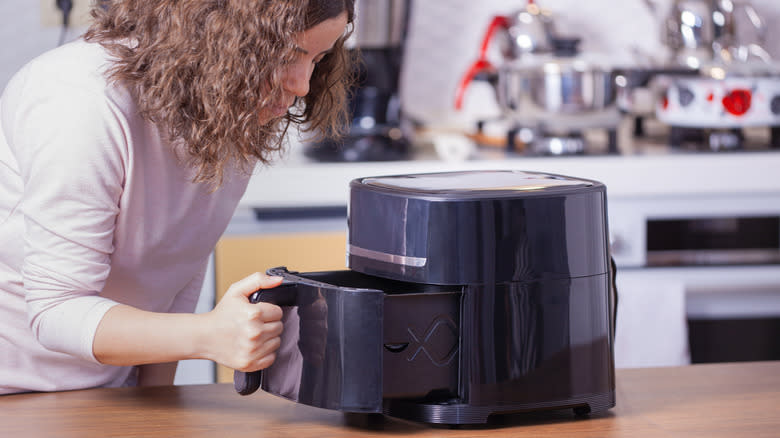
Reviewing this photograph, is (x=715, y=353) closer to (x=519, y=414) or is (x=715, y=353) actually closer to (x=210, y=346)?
(x=519, y=414)

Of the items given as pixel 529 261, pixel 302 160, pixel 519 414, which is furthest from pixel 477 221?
pixel 302 160

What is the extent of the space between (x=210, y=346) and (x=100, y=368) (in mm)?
302

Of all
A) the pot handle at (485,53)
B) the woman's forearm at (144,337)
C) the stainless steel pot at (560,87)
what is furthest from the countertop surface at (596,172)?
the woman's forearm at (144,337)

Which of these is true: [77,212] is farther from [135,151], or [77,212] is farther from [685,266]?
[685,266]

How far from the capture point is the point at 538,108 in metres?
1.92

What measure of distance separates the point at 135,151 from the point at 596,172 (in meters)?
1.17

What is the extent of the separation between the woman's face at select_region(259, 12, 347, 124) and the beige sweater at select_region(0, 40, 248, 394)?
0.41 ft

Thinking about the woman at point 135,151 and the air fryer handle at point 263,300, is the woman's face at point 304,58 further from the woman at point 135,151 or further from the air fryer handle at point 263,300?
the air fryer handle at point 263,300

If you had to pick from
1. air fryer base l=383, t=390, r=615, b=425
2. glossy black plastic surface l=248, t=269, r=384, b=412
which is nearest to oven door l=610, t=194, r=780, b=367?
air fryer base l=383, t=390, r=615, b=425

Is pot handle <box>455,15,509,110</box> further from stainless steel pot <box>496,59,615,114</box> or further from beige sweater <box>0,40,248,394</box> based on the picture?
beige sweater <box>0,40,248,394</box>

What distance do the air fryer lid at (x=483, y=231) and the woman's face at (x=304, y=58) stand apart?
142 mm

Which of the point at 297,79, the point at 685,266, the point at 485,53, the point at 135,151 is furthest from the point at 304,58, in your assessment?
the point at 485,53

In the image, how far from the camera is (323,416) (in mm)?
765

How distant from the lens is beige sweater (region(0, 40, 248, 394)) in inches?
29.9
